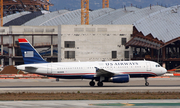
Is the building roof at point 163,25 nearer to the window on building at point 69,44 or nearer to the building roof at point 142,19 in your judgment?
the building roof at point 142,19

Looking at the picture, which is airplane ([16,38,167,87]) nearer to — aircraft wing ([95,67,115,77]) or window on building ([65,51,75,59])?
aircraft wing ([95,67,115,77])

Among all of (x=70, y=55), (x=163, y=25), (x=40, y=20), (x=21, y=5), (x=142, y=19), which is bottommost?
(x=70, y=55)

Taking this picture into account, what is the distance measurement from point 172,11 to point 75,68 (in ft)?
207

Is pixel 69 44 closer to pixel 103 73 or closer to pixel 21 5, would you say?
pixel 103 73

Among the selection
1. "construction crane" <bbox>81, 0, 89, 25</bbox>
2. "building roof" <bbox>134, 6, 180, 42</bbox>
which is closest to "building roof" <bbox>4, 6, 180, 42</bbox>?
"building roof" <bbox>134, 6, 180, 42</bbox>

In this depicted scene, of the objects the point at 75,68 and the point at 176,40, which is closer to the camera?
the point at 75,68

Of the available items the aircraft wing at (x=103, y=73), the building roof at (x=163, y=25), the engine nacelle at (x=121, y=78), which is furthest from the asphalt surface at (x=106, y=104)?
the building roof at (x=163, y=25)

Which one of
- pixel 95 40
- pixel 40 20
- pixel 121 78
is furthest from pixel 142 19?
pixel 40 20

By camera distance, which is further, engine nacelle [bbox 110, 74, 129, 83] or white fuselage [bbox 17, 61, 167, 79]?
white fuselage [bbox 17, 61, 167, 79]

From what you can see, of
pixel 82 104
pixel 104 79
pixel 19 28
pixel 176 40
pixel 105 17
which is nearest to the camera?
pixel 82 104

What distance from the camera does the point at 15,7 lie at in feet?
619

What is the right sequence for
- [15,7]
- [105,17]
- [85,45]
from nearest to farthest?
[85,45] → [105,17] → [15,7]

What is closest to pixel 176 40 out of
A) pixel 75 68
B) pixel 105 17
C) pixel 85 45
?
pixel 85 45

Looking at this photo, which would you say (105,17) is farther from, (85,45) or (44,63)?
(44,63)
